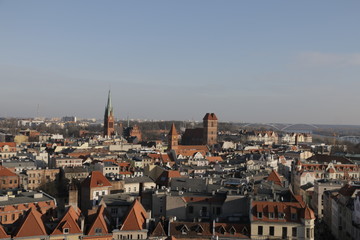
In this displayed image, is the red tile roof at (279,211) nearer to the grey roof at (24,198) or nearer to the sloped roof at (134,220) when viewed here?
the sloped roof at (134,220)

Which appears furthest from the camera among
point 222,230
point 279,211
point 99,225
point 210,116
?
point 210,116

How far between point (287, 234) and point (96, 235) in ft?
51.8

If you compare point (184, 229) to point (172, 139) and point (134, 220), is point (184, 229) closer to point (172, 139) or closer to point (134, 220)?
point (134, 220)

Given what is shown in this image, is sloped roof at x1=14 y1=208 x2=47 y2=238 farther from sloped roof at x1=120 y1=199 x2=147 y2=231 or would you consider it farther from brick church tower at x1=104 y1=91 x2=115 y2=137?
brick church tower at x1=104 y1=91 x2=115 y2=137

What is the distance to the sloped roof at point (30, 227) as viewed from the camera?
37.8m

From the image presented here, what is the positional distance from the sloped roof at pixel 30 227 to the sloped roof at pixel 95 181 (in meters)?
20.1

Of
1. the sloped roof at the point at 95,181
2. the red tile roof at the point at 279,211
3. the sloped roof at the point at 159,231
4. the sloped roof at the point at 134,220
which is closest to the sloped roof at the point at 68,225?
the sloped roof at the point at 134,220

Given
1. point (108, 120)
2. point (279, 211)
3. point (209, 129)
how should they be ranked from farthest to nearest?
point (108, 120) → point (209, 129) → point (279, 211)

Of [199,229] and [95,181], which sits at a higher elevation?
[95,181]

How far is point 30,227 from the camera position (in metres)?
38.2

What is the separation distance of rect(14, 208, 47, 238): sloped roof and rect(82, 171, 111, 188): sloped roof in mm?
20124

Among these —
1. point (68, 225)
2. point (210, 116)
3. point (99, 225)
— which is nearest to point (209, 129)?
point (210, 116)

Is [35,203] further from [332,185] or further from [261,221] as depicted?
[332,185]

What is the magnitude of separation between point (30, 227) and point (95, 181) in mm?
22298
